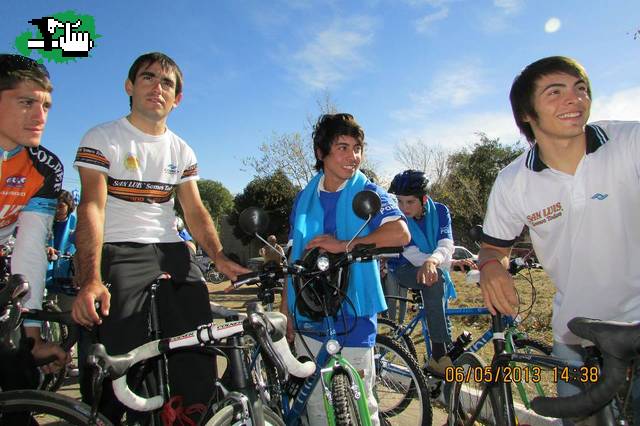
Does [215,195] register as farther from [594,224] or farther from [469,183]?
[594,224]

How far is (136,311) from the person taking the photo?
2.35 metres

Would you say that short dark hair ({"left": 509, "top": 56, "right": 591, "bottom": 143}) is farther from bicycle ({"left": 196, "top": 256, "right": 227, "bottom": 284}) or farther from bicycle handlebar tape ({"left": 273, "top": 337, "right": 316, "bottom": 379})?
bicycle ({"left": 196, "top": 256, "right": 227, "bottom": 284})

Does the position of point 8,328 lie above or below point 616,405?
above

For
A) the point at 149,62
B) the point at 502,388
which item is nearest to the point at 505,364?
the point at 502,388

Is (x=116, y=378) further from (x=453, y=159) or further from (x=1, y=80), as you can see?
(x=453, y=159)

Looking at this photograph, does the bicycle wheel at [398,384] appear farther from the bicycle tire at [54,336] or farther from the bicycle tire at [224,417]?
the bicycle tire at [54,336]

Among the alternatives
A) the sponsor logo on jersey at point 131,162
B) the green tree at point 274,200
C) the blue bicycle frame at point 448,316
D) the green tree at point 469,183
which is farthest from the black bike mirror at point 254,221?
the green tree at point 274,200

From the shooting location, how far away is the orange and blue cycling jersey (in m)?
2.35

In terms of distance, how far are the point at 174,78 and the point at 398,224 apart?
1.69m

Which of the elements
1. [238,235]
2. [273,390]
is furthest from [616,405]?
[238,235]

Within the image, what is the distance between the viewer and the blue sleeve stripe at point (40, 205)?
7.92ft

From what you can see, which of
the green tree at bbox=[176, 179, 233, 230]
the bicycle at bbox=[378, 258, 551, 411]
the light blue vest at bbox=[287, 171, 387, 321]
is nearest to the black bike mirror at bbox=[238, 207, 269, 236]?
the light blue vest at bbox=[287, 171, 387, 321]

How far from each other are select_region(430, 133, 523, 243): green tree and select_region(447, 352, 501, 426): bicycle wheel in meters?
22.0

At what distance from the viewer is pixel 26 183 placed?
2402 mm
